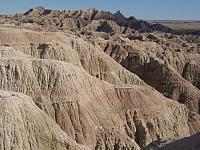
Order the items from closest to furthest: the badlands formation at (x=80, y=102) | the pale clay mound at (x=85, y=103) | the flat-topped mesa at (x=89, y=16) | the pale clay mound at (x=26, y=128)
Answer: the pale clay mound at (x=26, y=128), the badlands formation at (x=80, y=102), the pale clay mound at (x=85, y=103), the flat-topped mesa at (x=89, y=16)

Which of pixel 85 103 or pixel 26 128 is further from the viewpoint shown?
pixel 85 103

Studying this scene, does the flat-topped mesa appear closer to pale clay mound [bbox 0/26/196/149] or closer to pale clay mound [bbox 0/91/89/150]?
pale clay mound [bbox 0/26/196/149]

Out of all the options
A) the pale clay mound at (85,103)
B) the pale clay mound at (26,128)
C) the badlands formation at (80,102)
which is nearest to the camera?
the pale clay mound at (26,128)

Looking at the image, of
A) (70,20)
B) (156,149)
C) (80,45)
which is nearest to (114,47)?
(80,45)

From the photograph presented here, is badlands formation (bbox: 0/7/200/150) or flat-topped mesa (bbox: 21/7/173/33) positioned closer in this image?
badlands formation (bbox: 0/7/200/150)

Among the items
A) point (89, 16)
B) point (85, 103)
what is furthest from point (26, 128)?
point (89, 16)

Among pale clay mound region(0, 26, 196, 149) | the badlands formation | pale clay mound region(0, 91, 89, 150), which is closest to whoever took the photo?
pale clay mound region(0, 91, 89, 150)

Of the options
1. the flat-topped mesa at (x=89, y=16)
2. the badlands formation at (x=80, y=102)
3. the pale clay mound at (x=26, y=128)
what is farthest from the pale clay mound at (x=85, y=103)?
the flat-topped mesa at (x=89, y=16)

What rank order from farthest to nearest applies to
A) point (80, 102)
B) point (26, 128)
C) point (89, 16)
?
point (89, 16), point (80, 102), point (26, 128)

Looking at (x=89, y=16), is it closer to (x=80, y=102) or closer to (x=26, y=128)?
(x=80, y=102)

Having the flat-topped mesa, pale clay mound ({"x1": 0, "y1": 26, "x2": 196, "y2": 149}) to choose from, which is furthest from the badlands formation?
the flat-topped mesa

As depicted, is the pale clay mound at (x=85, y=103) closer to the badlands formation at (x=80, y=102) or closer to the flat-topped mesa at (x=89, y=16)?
the badlands formation at (x=80, y=102)
